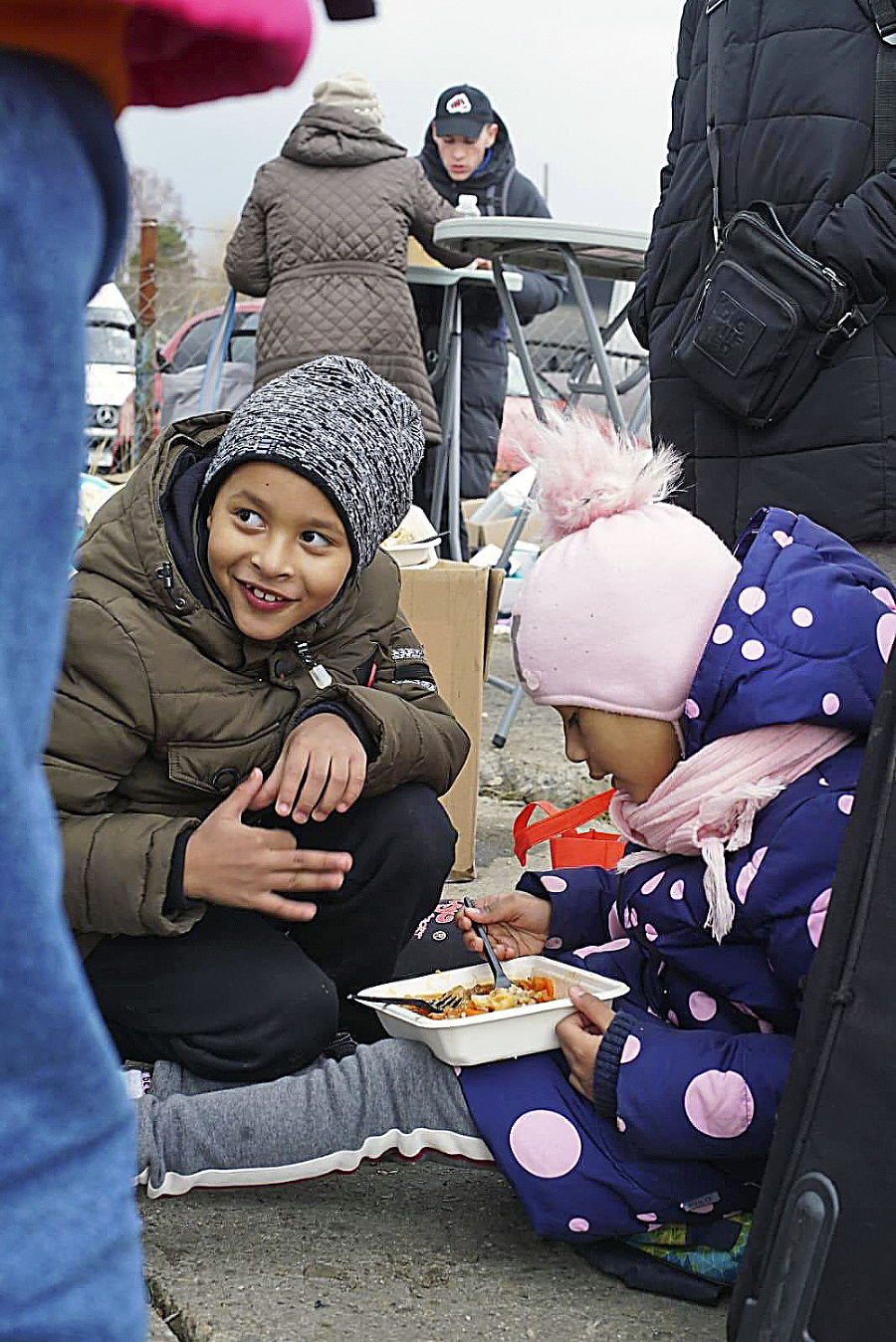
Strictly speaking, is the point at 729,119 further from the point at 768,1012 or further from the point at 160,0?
the point at 160,0

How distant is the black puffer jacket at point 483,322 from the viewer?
182 inches

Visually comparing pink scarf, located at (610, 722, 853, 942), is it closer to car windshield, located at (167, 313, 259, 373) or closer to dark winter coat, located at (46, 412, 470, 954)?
dark winter coat, located at (46, 412, 470, 954)

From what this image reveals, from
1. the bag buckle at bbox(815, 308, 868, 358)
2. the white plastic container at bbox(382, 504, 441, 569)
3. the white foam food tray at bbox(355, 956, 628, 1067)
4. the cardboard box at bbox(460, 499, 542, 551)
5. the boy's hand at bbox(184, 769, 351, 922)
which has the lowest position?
the cardboard box at bbox(460, 499, 542, 551)

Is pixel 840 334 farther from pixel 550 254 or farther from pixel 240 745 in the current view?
pixel 550 254

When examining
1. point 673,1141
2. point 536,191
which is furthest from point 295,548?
point 536,191

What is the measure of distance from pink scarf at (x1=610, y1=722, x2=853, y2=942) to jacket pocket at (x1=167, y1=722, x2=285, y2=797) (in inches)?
21.1

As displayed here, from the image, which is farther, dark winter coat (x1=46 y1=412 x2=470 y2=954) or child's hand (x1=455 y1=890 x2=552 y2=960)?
child's hand (x1=455 y1=890 x2=552 y2=960)

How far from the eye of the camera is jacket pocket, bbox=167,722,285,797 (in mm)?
1767

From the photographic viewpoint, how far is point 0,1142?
635mm

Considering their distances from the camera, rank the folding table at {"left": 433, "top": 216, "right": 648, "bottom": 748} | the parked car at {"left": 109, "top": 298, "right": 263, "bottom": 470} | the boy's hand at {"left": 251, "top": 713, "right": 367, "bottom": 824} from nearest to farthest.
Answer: the boy's hand at {"left": 251, "top": 713, "right": 367, "bottom": 824}, the folding table at {"left": 433, "top": 216, "right": 648, "bottom": 748}, the parked car at {"left": 109, "top": 298, "right": 263, "bottom": 470}

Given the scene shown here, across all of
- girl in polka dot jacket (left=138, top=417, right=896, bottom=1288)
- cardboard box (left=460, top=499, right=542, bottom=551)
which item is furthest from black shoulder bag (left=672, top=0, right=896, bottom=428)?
cardboard box (left=460, top=499, right=542, bottom=551)

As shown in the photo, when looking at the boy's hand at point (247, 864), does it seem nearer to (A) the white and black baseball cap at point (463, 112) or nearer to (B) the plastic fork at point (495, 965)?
(B) the plastic fork at point (495, 965)

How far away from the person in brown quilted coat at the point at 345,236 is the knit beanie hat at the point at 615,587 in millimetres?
2475

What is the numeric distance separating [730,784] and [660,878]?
159 mm
